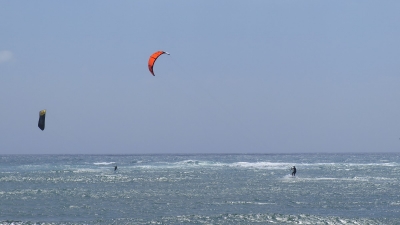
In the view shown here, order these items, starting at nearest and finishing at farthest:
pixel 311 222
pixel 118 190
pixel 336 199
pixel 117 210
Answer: pixel 311 222 → pixel 117 210 → pixel 336 199 → pixel 118 190

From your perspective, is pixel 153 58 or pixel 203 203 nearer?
pixel 203 203

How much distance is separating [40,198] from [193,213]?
390 inches

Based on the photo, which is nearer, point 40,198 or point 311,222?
point 311,222

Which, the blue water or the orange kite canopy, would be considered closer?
the blue water

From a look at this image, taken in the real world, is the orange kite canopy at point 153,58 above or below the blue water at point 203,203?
above

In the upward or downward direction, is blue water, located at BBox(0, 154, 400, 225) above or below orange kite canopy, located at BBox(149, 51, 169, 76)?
below

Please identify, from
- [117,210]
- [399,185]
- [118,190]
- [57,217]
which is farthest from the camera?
[399,185]

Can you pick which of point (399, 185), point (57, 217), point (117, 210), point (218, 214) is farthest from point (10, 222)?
point (399, 185)

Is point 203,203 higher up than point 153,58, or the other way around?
point 153,58

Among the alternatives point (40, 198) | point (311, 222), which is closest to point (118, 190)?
point (40, 198)

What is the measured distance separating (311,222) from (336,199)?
7.18 meters

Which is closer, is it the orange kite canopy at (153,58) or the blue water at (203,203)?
the blue water at (203,203)

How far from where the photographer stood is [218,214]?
2242 cm

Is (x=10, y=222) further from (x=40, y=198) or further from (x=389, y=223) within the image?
(x=389, y=223)
